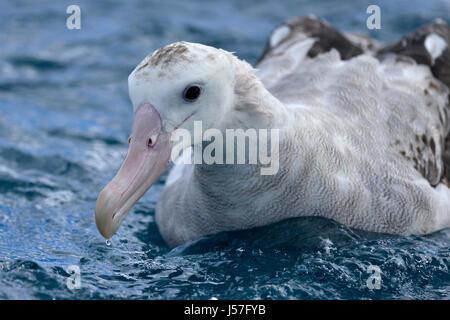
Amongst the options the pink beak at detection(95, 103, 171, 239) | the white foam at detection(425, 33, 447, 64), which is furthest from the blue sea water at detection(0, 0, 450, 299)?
the white foam at detection(425, 33, 447, 64)

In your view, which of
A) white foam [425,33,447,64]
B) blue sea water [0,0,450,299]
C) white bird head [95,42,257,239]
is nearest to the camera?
white bird head [95,42,257,239]

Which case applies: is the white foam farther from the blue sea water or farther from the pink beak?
the pink beak

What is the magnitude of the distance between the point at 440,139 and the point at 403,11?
5742 millimetres

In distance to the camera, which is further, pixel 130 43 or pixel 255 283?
pixel 130 43

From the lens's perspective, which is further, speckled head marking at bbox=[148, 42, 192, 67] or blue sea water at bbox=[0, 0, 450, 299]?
blue sea water at bbox=[0, 0, 450, 299]

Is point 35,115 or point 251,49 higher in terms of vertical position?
point 251,49

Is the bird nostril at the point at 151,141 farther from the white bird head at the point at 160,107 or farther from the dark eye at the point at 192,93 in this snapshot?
the dark eye at the point at 192,93

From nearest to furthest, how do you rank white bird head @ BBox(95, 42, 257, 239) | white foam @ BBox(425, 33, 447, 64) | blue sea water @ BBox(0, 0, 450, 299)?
white bird head @ BBox(95, 42, 257, 239)
blue sea water @ BBox(0, 0, 450, 299)
white foam @ BBox(425, 33, 447, 64)

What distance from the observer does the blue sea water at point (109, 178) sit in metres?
5.14

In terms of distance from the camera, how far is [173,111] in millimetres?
4523

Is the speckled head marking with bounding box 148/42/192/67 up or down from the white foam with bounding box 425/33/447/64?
down

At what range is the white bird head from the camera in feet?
14.6

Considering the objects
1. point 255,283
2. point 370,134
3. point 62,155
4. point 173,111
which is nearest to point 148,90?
point 173,111

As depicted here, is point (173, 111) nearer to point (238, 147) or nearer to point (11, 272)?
point (238, 147)
